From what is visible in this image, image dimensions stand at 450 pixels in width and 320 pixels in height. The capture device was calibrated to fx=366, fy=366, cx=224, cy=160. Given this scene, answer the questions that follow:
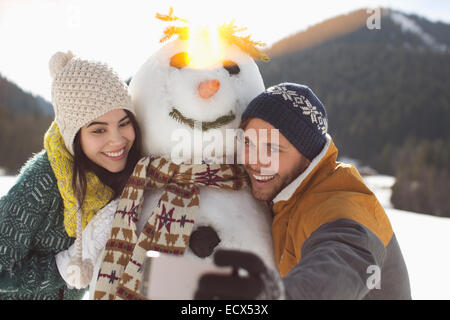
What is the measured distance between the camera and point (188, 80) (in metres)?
Answer: 1.24

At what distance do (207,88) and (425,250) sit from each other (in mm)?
2131

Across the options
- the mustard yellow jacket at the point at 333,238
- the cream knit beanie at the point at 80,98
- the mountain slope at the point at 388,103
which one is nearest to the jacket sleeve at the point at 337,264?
the mustard yellow jacket at the point at 333,238

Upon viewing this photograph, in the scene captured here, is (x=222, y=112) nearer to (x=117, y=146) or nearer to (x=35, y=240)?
(x=117, y=146)

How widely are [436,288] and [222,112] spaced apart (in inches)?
63.2

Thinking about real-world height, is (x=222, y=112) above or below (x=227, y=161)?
above

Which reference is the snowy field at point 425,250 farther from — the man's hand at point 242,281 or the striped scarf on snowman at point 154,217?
the man's hand at point 242,281

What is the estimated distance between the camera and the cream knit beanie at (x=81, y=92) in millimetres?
1234

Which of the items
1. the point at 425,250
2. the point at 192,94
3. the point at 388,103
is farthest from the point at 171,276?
the point at 388,103

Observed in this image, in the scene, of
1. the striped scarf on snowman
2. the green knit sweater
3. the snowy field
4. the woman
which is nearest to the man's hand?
the striped scarf on snowman

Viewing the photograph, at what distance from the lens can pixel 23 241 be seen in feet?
4.26

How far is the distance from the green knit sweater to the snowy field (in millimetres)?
912

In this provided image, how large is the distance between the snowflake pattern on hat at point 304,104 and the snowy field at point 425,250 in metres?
0.47
